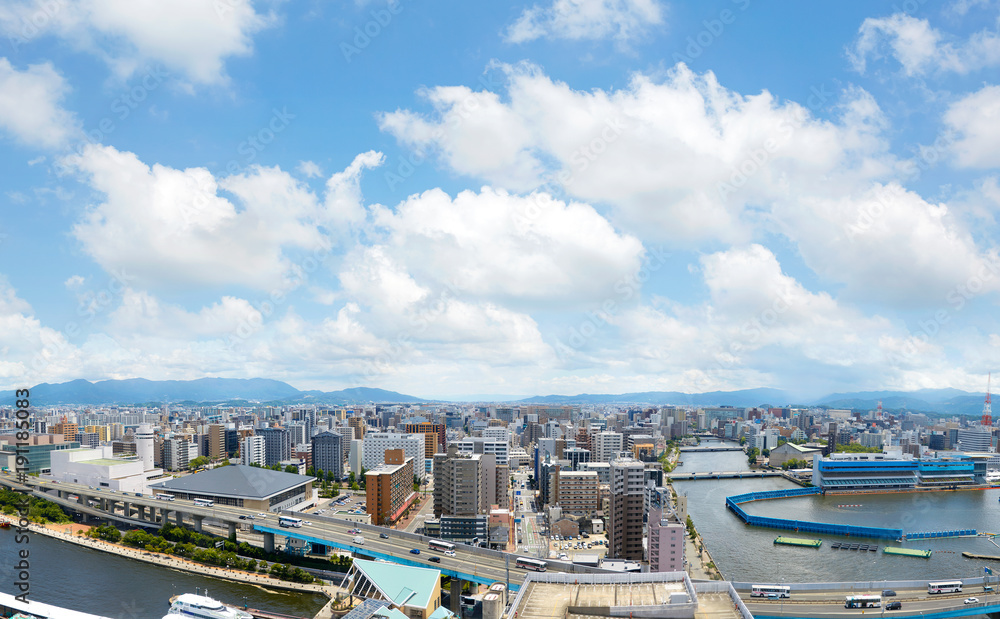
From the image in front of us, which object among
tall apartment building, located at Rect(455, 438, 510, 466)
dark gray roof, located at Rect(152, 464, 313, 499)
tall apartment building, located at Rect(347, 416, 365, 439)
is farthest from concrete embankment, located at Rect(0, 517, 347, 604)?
tall apartment building, located at Rect(347, 416, 365, 439)

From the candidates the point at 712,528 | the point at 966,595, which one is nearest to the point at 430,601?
the point at 966,595

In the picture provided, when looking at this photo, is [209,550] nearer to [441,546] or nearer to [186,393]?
[441,546]

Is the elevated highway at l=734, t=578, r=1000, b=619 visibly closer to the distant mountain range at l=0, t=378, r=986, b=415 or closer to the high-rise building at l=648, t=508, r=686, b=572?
the high-rise building at l=648, t=508, r=686, b=572

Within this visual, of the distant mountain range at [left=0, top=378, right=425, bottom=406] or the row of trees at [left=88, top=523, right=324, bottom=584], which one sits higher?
the row of trees at [left=88, top=523, right=324, bottom=584]

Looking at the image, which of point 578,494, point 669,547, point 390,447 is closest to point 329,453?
point 390,447

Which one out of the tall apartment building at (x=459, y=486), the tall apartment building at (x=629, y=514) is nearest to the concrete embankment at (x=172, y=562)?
the tall apartment building at (x=459, y=486)
